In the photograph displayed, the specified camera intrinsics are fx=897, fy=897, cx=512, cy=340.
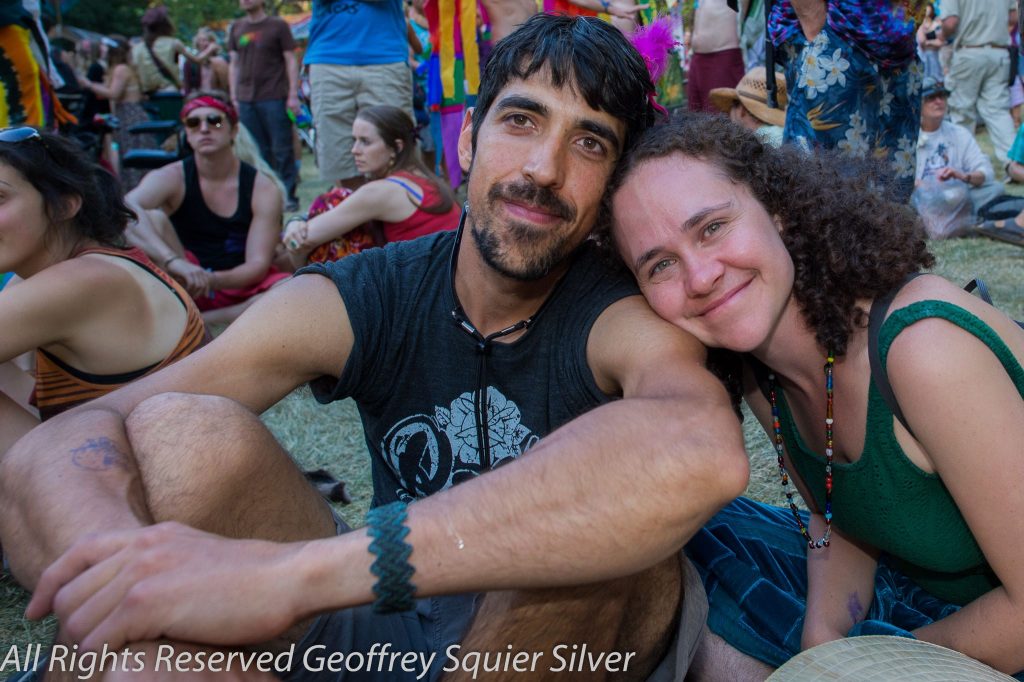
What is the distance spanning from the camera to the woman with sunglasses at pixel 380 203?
5230 mm

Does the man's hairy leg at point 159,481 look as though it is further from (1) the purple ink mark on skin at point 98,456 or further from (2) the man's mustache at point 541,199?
(2) the man's mustache at point 541,199

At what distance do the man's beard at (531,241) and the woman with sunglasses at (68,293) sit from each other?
171 centimetres

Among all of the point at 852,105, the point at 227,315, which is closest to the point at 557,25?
the point at 852,105

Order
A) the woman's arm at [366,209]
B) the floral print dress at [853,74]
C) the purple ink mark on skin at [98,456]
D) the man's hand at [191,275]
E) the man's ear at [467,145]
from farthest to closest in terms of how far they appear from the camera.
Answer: the man's hand at [191,275]
the woman's arm at [366,209]
the floral print dress at [853,74]
the man's ear at [467,145]
the purple ink mark on skin at [98,456]

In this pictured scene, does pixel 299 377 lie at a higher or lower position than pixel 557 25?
lower

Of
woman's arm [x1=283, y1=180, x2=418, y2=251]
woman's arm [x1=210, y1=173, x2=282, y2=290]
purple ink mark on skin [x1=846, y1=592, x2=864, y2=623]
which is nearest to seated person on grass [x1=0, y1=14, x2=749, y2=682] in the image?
purple ink mark on skin [x1=846, y1=592, x2=864, y2=623]

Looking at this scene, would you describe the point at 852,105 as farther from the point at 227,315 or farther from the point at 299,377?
the point at 227,315

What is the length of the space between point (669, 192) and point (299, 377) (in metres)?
1.04

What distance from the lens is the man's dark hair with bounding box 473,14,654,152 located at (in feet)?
7.52

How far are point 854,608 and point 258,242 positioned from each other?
15.7 feet

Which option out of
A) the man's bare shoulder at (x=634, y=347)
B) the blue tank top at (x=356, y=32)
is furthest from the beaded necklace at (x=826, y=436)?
the blue tank top at (x=356, y=32)

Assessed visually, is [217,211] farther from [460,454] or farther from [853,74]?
[460,454]

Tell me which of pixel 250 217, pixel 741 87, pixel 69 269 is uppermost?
pixel 69 269

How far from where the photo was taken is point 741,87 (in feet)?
20.8
